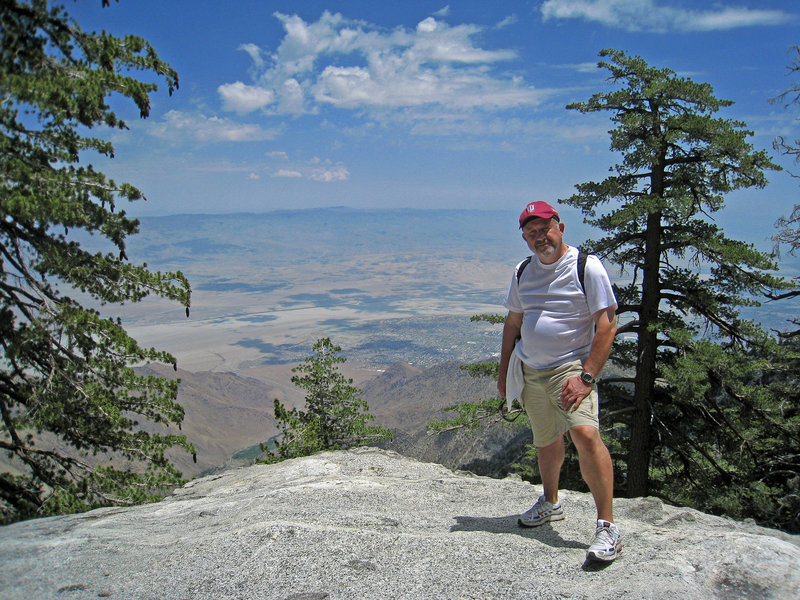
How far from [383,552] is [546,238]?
295 cm

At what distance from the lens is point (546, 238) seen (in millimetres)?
4367

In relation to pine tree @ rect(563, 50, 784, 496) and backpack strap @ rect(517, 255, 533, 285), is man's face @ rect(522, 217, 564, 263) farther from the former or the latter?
pine tree @ rect(563, 50, 784, 496)

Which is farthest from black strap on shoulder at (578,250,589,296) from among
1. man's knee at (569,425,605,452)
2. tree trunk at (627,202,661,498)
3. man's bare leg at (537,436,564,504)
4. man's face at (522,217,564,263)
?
tree trunk at (627,202,661,498)

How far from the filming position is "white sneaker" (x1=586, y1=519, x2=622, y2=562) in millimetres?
4059

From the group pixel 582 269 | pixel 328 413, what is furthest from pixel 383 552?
pixel 328 413

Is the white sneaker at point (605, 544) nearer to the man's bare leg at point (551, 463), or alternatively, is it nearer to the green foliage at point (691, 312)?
the man's bare leg at point (551, 463)

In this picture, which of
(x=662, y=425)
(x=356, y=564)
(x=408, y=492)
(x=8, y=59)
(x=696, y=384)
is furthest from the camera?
(x=662, y=425)

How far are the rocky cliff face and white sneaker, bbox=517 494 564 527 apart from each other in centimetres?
9

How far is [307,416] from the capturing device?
688 inches

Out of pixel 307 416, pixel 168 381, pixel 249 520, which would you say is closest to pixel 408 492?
pixel 249 520

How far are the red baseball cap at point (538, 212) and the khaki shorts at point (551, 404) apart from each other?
47.0 inches

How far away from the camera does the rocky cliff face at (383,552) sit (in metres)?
3.88

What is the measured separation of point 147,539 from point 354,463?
12.3ft

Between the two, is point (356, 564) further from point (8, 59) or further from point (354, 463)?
point (8, 59)
